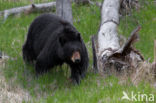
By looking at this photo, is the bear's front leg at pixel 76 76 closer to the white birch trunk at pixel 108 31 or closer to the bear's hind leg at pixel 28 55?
the white birch trunk at pixel 108 31

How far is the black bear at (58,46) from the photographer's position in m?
5.62

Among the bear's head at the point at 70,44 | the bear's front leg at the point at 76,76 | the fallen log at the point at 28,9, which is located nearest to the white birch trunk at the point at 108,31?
the bear's front leg at the point at 76,76

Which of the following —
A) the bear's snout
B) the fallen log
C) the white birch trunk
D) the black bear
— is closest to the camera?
the bear's snout

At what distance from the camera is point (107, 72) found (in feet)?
21.2

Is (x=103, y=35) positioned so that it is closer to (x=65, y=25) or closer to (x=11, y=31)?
(x=65, y=25)

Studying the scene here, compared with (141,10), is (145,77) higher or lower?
lower

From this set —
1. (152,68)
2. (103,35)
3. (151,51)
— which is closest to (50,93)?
(152,68)

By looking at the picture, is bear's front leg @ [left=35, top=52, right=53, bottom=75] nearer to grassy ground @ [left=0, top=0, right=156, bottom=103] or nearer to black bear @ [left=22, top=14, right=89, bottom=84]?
black bear @ [left=22, top=14, right=89, bottom=84]

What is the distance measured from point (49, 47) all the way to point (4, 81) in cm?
118

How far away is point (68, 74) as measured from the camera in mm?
6660

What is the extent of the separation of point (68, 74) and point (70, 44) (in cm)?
126

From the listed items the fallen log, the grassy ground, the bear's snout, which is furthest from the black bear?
the fallen log

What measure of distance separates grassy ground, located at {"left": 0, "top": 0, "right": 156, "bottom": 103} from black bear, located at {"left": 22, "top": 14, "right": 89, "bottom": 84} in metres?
0.28

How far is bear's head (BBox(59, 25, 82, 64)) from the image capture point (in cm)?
549
